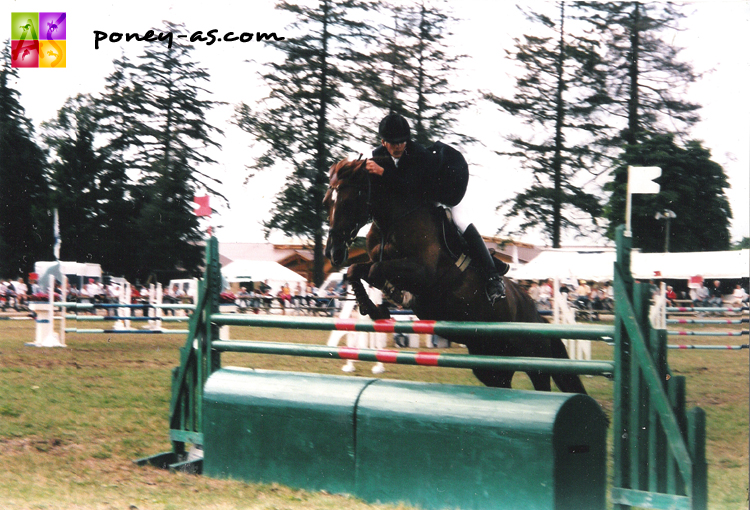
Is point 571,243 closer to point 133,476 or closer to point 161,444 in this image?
point 161,444

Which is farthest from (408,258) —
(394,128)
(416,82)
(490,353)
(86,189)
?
(86,189)

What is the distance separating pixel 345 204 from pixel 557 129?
663cm

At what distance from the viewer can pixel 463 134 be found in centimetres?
600

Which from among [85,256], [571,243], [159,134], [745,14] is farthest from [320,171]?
[745,14]

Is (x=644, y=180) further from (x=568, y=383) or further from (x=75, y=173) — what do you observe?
(x=75, y=173)

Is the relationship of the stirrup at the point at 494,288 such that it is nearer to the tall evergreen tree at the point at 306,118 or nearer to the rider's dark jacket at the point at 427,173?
the rider's dark jacket at the point at 427,173

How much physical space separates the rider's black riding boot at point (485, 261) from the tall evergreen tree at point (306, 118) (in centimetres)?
226

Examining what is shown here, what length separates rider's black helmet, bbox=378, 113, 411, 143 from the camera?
347 cm

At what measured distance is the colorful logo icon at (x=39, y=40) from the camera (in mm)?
3570

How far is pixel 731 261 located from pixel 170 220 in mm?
5407

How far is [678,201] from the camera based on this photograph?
239 inches

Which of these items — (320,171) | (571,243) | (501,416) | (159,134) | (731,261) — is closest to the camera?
(501,416)

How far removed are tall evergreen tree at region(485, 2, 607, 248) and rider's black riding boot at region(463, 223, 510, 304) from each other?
3.96 meters

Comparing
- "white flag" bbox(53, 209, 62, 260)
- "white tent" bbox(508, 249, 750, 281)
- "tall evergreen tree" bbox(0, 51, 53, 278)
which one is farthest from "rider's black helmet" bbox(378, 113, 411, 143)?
"white flag" bbox(53, 209, 62, 260)
